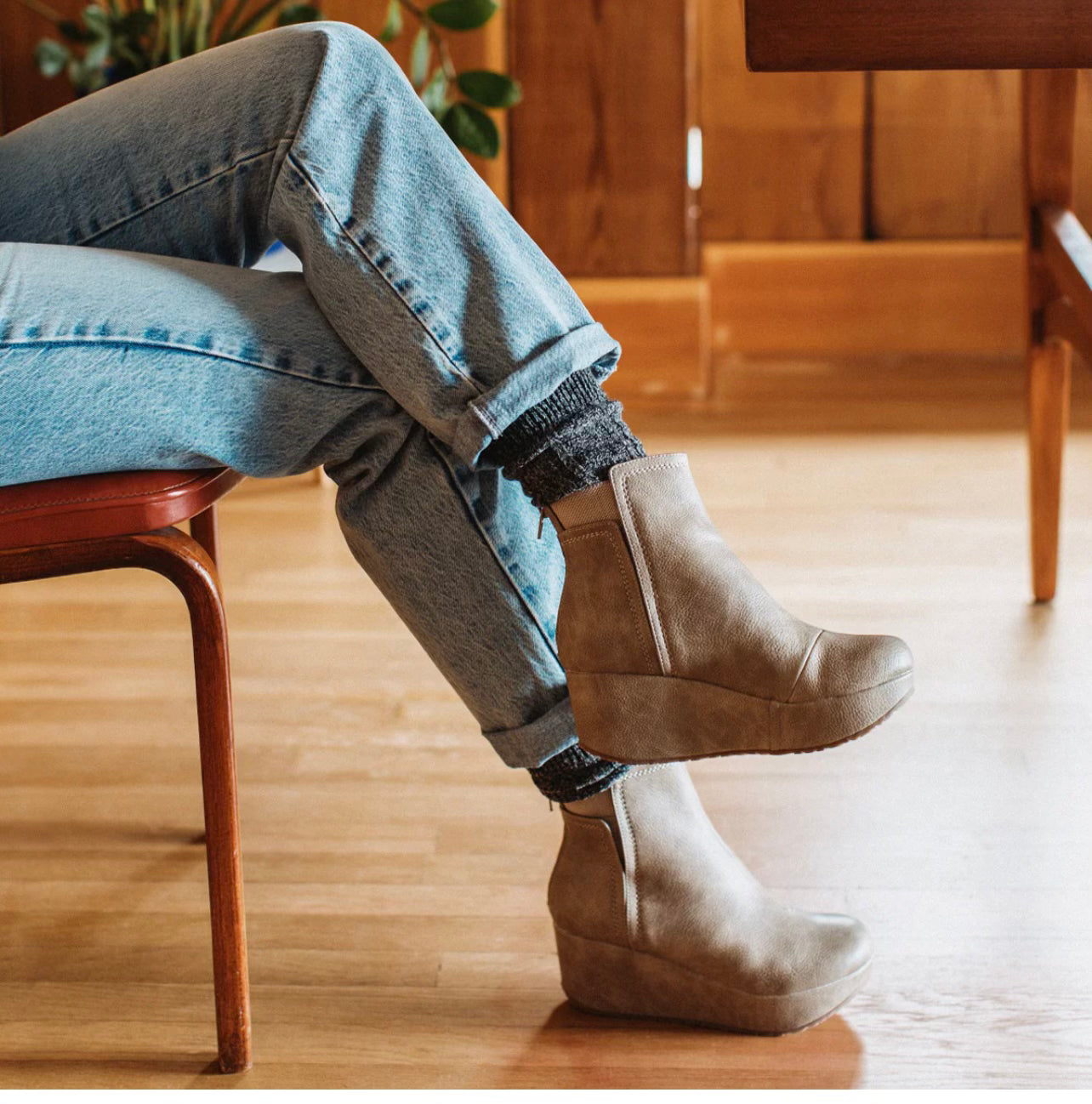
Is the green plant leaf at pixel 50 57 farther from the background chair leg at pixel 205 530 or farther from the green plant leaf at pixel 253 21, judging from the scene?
the background chair leg at pixel 205 530

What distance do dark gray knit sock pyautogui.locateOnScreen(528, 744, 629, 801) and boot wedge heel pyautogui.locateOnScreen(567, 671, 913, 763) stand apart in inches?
2.3

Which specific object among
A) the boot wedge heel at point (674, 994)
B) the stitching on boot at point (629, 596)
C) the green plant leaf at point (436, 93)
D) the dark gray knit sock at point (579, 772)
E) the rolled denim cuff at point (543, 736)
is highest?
the green plant leaf at point (436, 93)

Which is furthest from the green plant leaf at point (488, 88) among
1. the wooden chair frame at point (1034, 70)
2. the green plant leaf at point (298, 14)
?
the wooden chair frame at point (1034, 70)

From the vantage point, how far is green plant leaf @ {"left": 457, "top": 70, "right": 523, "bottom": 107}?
209 centimetres

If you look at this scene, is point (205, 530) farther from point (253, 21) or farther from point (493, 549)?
point (253, 21)

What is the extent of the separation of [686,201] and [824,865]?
5.91ft

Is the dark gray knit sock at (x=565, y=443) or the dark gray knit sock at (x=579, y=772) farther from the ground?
the dark gray knit sock at (x=565, y=443)

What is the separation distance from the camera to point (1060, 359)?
60.5 inches

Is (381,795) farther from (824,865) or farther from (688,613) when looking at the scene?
(688,613)

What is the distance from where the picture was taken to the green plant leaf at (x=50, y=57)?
2121 millimetres

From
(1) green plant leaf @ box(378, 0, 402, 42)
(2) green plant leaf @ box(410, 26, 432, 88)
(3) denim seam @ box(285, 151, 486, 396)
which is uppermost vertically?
(1) green plant leaf @ box(378, 0, 402, 42)

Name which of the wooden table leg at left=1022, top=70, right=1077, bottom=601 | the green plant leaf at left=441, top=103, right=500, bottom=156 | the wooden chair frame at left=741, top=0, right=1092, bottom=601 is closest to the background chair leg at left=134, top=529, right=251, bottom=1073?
the wooden chair frame at left=741, top=0, right=1092, bottom=601

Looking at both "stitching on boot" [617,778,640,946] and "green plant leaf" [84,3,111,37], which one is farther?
"green plant leaf" [84,3,111,37]

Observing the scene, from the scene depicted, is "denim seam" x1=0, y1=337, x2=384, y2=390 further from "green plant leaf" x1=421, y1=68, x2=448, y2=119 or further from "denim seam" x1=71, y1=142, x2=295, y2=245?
"green plant leaf" x1=421, y1=68, x2=448, y2=119
